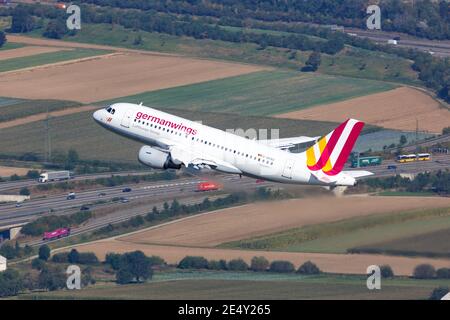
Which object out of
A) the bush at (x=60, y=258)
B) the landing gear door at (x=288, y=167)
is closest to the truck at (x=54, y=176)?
the bush at (x=60, y=258)

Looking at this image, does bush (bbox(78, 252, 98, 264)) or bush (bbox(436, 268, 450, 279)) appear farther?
bush (bbox(78, 252, 98, 264))

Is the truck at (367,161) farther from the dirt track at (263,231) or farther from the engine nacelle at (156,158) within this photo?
the engine nacelle at (156,158)

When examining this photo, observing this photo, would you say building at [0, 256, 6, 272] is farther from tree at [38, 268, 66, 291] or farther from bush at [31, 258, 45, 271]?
tree at [38, 268, 66, 291]

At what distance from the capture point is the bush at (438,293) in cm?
10272

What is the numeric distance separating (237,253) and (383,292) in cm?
2010

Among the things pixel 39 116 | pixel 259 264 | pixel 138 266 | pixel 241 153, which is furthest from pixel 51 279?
pixel 39 116

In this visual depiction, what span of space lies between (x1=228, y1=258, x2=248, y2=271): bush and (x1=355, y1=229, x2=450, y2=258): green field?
1155 cm

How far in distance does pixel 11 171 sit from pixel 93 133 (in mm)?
15376

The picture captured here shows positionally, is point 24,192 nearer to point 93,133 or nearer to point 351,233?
point 93,133

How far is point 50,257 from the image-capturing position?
130 m

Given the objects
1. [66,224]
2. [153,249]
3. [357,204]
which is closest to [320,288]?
[357,204]

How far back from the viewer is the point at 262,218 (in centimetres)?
12112

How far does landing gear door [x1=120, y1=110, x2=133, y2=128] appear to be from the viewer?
9881cm

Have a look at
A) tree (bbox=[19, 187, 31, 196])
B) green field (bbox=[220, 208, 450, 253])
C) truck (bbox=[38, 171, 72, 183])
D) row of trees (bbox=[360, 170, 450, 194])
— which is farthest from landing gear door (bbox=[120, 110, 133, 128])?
truck (bbox=[38, 171, 72, 183])
